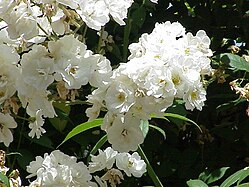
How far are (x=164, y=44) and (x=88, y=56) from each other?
0.50ft

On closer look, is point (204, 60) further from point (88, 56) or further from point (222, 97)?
point (222, 97)

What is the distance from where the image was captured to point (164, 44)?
136 centimetres

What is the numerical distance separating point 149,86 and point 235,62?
79 cm

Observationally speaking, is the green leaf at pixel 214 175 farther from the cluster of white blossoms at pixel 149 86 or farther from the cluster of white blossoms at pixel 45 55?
the cluster of white blossoms at pixel 45 55

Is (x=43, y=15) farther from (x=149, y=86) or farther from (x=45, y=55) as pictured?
(x=149, y=86)

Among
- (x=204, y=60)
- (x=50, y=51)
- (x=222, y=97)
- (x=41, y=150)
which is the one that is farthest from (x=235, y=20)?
(x=50, y=51)

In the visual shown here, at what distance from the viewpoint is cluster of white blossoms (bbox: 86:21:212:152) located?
1.29 meters

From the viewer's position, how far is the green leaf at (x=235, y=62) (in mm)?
2006

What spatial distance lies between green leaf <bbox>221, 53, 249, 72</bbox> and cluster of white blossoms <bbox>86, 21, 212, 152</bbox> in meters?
0.63

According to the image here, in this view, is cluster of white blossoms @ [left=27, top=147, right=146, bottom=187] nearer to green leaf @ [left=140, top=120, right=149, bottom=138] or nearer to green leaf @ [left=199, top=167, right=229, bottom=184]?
green leaf @ [left=140, top=120, right=149, bottom=138]

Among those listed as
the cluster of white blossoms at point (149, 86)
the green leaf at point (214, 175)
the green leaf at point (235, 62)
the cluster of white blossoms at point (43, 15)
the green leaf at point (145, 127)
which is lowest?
the green leaf at point (214, 175)

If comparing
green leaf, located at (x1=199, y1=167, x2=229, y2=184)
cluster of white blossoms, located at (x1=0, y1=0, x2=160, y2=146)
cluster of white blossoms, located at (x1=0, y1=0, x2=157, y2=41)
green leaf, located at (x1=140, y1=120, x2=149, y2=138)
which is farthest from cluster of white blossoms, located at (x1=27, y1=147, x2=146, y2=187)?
green leaf, located at (x1=199, y1=167, x2=229, y2=184)

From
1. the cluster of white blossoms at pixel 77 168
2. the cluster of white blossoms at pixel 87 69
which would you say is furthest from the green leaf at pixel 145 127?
the cluster of white blossoms at pixel 87 69

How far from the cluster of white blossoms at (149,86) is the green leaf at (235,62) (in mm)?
629
